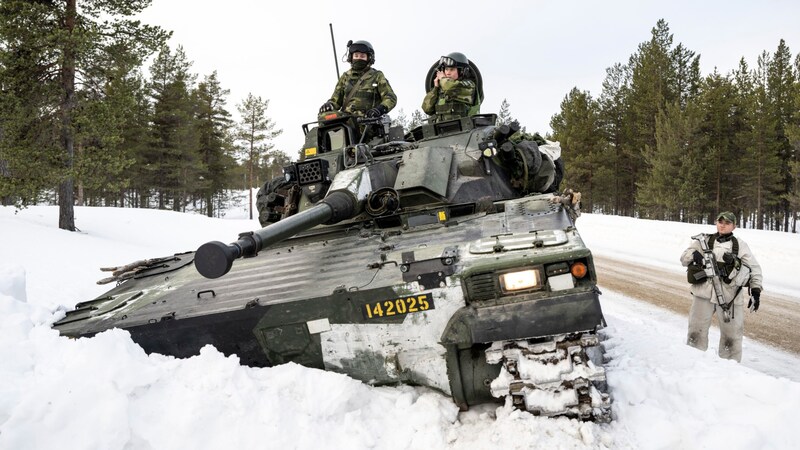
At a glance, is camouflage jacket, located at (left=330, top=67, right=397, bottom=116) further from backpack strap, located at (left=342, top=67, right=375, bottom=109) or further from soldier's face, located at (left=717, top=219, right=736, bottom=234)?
soldier's face, located at (left=717, top=219, right=736, bottom=234)

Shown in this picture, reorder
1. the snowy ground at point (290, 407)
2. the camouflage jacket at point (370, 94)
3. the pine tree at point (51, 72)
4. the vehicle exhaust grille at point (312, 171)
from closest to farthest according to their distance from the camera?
the snowy ground at point (290, 407), the vehicle exhaust grille at point (312, 171), the camouflage jacket at point (370, 94), the pine tree at point (51, 72)

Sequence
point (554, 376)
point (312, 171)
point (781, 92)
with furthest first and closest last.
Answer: point (781, 92), point (312, 171), point (554, 376)

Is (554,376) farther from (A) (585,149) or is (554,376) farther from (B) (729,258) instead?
(A) (585,149)

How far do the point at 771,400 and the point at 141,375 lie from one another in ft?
13.8

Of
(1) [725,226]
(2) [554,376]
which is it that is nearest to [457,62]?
(1) [725,226]

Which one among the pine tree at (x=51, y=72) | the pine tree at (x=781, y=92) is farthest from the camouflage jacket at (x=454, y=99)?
the pine tree at (x=781, y=92)

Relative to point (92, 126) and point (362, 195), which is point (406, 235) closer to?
point (362, 195)

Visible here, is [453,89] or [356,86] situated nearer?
[453,89]

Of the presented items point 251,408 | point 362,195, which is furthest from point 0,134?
point 251,408

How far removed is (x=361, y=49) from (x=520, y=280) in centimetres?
662

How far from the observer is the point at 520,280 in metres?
3.27

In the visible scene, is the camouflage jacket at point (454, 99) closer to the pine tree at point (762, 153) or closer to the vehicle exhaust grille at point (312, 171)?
the vehicle exhaust grille at point (312, 171)

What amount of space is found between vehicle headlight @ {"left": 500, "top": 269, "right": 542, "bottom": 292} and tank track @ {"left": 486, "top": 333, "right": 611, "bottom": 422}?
34cm

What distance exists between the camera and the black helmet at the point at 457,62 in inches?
309
